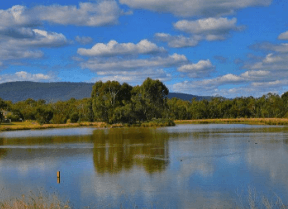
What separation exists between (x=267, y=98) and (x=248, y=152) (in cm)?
11373

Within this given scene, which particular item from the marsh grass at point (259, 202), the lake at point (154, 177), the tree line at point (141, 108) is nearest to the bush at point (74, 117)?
the tree line at point (141, 108)

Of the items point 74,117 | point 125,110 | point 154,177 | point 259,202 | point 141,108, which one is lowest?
point 259,202

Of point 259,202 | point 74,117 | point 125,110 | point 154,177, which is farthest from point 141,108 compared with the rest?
point 259,202

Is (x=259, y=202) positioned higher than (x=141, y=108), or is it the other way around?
(x=141, y=108)

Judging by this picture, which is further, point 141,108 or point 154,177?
point 141,108

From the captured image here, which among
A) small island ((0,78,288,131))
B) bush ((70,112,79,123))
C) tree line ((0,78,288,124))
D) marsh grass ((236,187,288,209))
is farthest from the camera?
bush ((70,112,79,123))

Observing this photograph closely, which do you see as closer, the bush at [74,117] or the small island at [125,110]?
the small island at [125,110]

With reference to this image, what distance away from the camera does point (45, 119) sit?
110 meters

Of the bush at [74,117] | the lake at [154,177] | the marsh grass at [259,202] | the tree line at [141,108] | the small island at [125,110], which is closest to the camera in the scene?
the marsh grass at [259,202]

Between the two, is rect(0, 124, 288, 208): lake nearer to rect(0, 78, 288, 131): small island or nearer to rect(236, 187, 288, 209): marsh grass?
rect(236, 187, 288, 209): marsh grass

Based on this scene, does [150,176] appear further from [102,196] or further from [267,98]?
[267,98]

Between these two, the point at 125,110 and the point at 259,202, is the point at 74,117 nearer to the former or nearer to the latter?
the point at 125,110

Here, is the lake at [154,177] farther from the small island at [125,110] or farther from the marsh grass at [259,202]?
the small island at [125,110]

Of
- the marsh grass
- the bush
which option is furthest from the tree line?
the marsh grass
